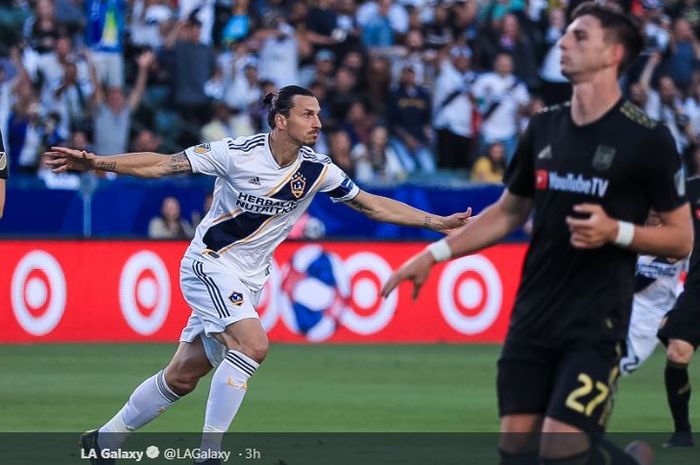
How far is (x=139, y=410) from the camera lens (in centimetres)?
941

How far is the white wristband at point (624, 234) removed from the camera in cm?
621

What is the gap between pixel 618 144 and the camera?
6.40 metres

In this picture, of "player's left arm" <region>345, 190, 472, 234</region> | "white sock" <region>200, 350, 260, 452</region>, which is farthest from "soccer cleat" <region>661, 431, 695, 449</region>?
"white sock" <region>200, 350, 260, 452</region>

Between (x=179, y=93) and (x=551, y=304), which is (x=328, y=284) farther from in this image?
(x=551, y=304)

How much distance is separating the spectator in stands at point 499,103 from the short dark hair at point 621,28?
53.2 feet

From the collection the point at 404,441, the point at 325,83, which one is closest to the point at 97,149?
the point at 325,83

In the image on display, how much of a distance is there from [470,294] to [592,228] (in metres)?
13.4

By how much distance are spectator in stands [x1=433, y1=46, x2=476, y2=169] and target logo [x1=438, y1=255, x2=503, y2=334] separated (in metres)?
4.20

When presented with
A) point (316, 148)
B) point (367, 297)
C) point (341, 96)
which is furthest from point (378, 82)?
point (367, 297)

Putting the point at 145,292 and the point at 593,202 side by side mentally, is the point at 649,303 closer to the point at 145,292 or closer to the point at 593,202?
the point at 593,202

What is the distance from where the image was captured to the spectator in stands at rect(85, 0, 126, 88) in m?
21.6

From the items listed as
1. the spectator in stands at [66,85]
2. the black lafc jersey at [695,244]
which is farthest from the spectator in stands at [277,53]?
the black lafc jersey at [695,244]

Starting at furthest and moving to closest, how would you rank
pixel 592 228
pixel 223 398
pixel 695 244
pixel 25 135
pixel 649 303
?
pixel 25 135
pixel 649 303
pixel 695 244
pixel 223 398
pixel 592 228

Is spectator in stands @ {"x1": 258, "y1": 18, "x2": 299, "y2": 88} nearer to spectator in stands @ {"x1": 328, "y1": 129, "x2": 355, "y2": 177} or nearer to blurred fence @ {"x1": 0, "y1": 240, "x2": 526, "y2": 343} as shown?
spectator in stands @ {"x1": 328, "y1": 129, "x2": 355, "y2": 177}
